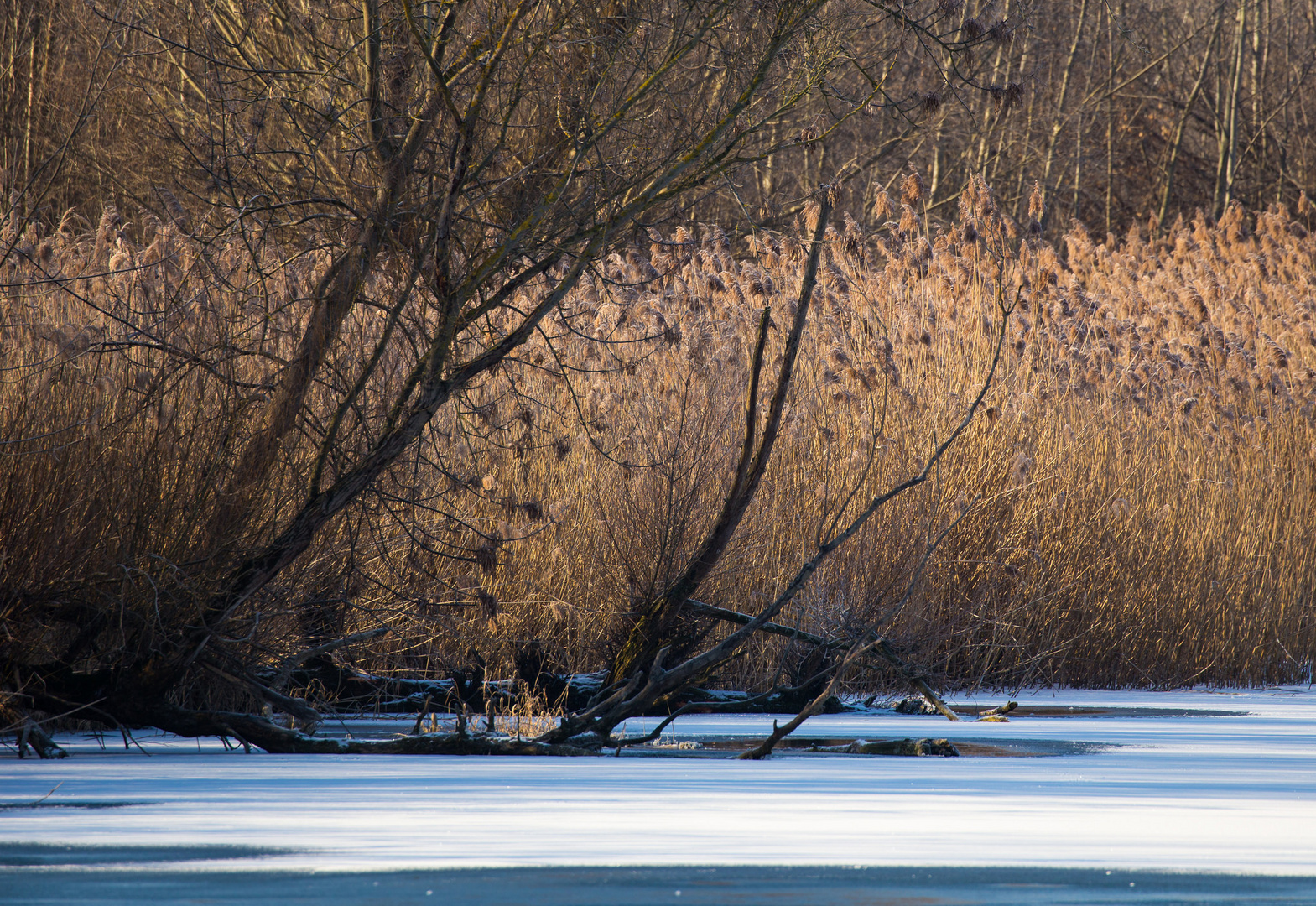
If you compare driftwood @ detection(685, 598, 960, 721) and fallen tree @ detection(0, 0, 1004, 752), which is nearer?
fallen tree @ detection(0, 0, 1004, 752)

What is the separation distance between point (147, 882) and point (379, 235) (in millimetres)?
2247

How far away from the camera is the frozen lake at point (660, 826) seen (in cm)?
221

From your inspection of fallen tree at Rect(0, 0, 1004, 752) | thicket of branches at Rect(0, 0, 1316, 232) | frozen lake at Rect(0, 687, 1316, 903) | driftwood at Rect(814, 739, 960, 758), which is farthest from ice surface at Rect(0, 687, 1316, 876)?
thicket of branches at Rect(0, 0, 1316, 232)

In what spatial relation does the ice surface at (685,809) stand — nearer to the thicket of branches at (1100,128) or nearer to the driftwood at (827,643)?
the driftwood at (827,643)

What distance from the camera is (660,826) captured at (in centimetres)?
273

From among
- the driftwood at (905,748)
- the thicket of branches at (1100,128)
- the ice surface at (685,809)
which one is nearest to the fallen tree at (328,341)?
the ice surface at (685,809)

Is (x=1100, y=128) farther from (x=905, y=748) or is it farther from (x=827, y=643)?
(x=905, y=748)

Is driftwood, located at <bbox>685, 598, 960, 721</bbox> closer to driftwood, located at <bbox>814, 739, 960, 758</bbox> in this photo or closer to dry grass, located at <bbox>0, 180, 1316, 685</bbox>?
dry grass, located at <bbox>0, 180, 1316, 685</bbox>

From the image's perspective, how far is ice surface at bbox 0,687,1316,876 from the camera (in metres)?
2.46

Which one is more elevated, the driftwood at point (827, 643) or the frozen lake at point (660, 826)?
the driftwood at point (827, 643)

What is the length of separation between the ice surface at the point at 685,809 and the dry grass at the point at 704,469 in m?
0.68

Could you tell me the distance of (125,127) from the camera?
1076 centimetres

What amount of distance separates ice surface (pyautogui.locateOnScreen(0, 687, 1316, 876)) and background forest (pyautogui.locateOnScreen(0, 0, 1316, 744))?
0.49m

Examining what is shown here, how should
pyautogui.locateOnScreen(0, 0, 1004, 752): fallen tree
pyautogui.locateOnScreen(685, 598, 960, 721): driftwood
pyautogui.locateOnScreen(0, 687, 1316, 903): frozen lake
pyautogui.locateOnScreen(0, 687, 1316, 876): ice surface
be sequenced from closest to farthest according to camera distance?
pyautogui.locateOnScreen(0, 687, 1316, 903): frozen lake
pyautogui.locateOnScreen(0, 687, 1316, 876): ice surface
pyautogui.locateOnScreen(0, 0, 1004, 752): fallen tree
pyautogui.locateOnScreen(685, 598, 960, 721): driftwood
